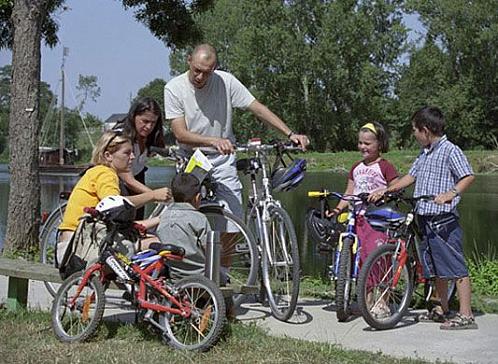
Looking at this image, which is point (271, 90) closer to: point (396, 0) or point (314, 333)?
point (396, 0)

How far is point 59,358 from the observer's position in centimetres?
424

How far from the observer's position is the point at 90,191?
502 cm

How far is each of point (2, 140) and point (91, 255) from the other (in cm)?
6017

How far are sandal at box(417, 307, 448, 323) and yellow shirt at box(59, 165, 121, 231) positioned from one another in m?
2.10

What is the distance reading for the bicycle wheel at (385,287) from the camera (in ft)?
16.8

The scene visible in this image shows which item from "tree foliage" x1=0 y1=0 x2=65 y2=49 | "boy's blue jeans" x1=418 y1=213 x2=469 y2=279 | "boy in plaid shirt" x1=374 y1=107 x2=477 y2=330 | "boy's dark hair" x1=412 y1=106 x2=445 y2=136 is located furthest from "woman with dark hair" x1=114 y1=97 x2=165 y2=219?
"tree foliage" x1=0 y1=0 x2=65 y2=49

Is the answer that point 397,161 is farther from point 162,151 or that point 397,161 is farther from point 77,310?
point 77,310

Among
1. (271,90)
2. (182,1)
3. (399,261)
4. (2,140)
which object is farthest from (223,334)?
(2,140)

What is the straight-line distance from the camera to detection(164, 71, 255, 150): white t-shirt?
18.3 feet

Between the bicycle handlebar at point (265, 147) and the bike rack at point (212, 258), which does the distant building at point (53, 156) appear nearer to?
the bicycle handlebar at point (265, 147)

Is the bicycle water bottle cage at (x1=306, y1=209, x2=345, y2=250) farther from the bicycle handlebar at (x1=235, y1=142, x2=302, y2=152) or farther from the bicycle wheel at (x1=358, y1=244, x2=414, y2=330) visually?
the bicycle handlebar at (x1=235, y1=142, x2=302, y2=152)

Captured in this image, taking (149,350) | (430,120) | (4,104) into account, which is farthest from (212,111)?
(4,104)

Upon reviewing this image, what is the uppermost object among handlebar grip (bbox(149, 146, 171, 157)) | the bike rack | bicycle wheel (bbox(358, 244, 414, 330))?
handlebar grip (bbox(149, 146, 171, 157))

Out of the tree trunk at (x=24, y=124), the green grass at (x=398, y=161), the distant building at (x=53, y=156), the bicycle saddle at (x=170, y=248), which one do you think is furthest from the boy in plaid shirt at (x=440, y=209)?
the distant building at (x=53, y=156)
